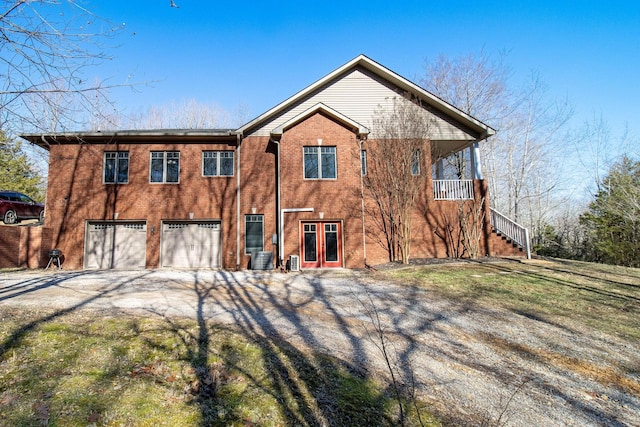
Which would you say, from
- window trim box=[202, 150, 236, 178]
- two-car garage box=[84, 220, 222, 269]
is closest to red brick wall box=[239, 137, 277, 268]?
window trim box=[202, 150, 236, 178]

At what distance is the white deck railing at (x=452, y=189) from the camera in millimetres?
14758

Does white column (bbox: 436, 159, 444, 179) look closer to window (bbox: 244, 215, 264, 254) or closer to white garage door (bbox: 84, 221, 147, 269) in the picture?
window (bbox: 244, 215, 264, 254)

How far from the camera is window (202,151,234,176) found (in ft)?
48.3

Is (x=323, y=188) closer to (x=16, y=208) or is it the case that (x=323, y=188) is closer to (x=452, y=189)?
(x=452, y=189)

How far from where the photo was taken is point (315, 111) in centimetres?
1414

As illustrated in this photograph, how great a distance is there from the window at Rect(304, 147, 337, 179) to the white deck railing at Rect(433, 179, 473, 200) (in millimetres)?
4959

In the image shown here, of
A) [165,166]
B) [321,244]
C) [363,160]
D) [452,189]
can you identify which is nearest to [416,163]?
[452,189]

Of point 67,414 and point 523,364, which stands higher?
point 67,414

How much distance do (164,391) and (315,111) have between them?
12.6m

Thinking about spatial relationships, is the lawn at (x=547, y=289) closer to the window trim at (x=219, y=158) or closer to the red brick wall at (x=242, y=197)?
the red brick wall at (x=242, y=197)

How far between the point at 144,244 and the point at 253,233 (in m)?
5.00

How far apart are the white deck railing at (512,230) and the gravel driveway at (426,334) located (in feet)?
25.3

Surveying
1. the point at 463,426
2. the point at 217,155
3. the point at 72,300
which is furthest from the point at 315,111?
the point at 463,426

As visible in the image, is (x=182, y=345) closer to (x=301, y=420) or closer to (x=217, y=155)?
(x=301, y=420)
